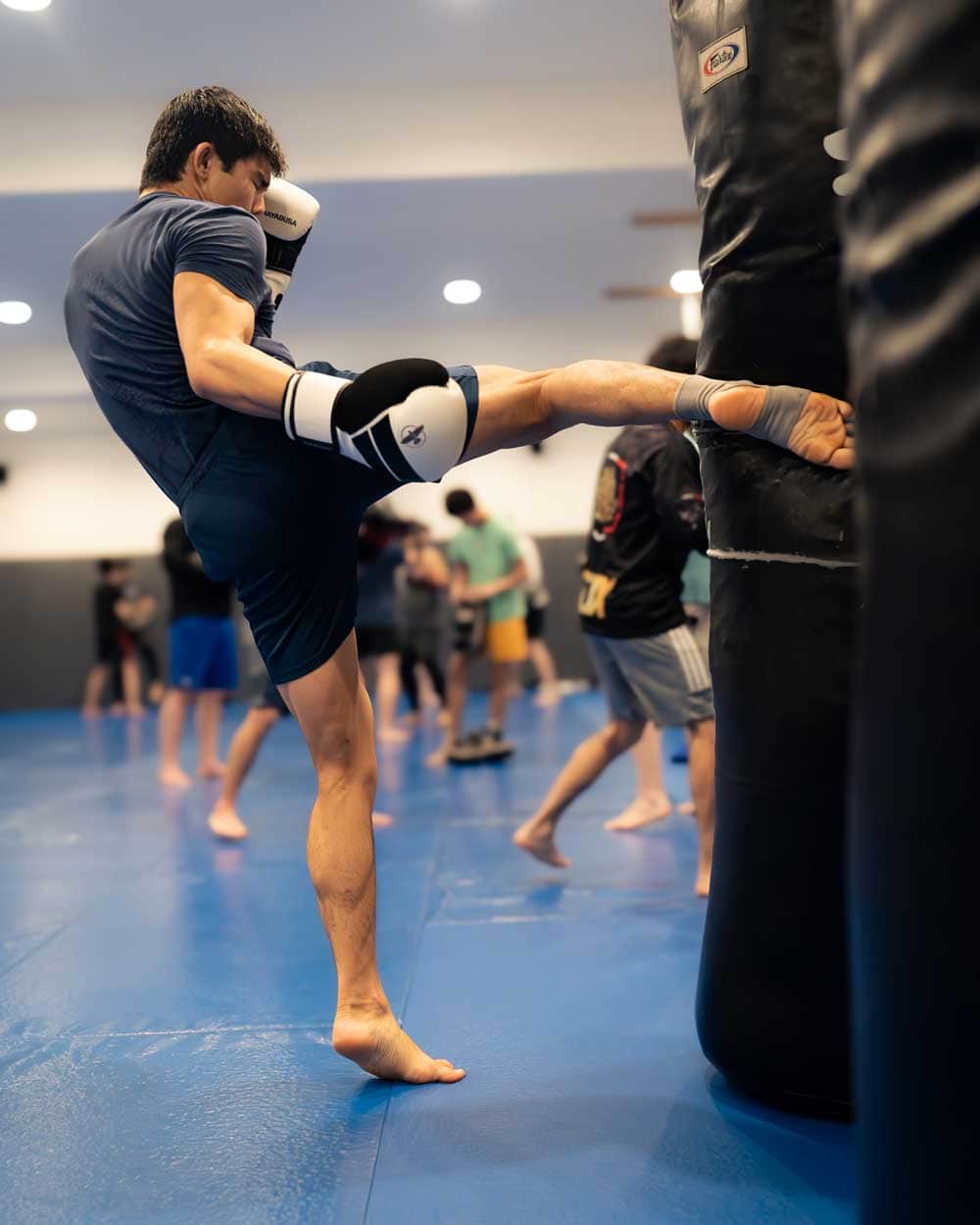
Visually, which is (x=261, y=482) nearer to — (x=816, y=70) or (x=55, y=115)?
(x=816, y=70)

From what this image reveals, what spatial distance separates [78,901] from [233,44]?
3.98 meters

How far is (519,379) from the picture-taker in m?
1.87

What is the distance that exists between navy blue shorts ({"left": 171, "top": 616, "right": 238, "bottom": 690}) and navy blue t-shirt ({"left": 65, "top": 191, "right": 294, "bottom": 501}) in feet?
12.7

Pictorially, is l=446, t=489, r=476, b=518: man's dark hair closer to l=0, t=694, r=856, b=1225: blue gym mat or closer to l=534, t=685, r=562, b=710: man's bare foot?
l=0, t=694, r=856, b=1225: blue gym mat

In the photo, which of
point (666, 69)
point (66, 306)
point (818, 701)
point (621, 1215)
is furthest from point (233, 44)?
point (621, 1215)

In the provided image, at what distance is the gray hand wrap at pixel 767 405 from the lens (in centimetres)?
174

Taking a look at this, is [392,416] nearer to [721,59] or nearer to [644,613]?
[721,59]

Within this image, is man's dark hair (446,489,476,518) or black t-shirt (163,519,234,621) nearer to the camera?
black t-shirt (163,519,234,621)

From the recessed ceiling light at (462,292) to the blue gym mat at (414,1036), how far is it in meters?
5.21

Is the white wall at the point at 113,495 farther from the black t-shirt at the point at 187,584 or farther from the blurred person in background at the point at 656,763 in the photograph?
the blurred person in background at the point at 656,763

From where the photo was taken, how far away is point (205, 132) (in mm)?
2021

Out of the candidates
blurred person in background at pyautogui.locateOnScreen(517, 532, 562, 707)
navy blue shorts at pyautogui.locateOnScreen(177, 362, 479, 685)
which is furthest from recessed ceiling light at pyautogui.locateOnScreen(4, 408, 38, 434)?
navy blue shorts at pyautogui.locateOnScreen(177, 362, 479, 685)

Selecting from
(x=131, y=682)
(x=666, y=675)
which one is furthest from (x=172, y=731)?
(x=131, y=682)

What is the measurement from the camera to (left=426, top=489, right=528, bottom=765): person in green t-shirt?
6633mm
